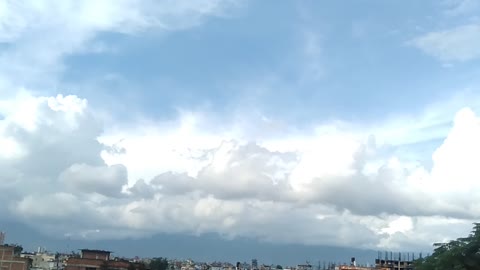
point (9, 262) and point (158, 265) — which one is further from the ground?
point (9, 262)

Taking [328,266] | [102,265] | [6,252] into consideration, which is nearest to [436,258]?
[6,252]

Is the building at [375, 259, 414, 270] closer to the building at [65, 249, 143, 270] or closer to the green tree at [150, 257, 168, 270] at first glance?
the green tree at [150, 257, 168, 270]

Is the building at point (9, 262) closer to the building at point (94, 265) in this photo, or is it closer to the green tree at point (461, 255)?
the building at point (94, 265)

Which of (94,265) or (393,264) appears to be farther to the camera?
(393,264)

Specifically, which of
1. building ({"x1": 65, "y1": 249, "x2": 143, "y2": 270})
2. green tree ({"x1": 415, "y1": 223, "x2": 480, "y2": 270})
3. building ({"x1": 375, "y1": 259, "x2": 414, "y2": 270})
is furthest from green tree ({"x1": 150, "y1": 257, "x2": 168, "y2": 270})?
green tree ({"x1": 415, "y1": 223, "x2": 480, "y2": 270})

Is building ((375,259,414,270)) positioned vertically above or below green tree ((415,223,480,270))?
below

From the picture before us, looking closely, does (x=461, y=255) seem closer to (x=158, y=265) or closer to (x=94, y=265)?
(x=94, y=265)

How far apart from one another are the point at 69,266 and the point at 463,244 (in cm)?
6712

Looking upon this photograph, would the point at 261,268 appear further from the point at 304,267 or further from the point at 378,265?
the point at 378,265

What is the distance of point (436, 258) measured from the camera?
3859cm

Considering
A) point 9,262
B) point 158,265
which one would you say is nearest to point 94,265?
point 158,265

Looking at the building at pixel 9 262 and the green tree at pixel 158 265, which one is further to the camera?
the green tree at pixel 158 265

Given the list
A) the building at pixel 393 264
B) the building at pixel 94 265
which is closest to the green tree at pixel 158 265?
the building at pixel 94 265

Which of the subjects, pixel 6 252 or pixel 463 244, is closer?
pixel 463 244
